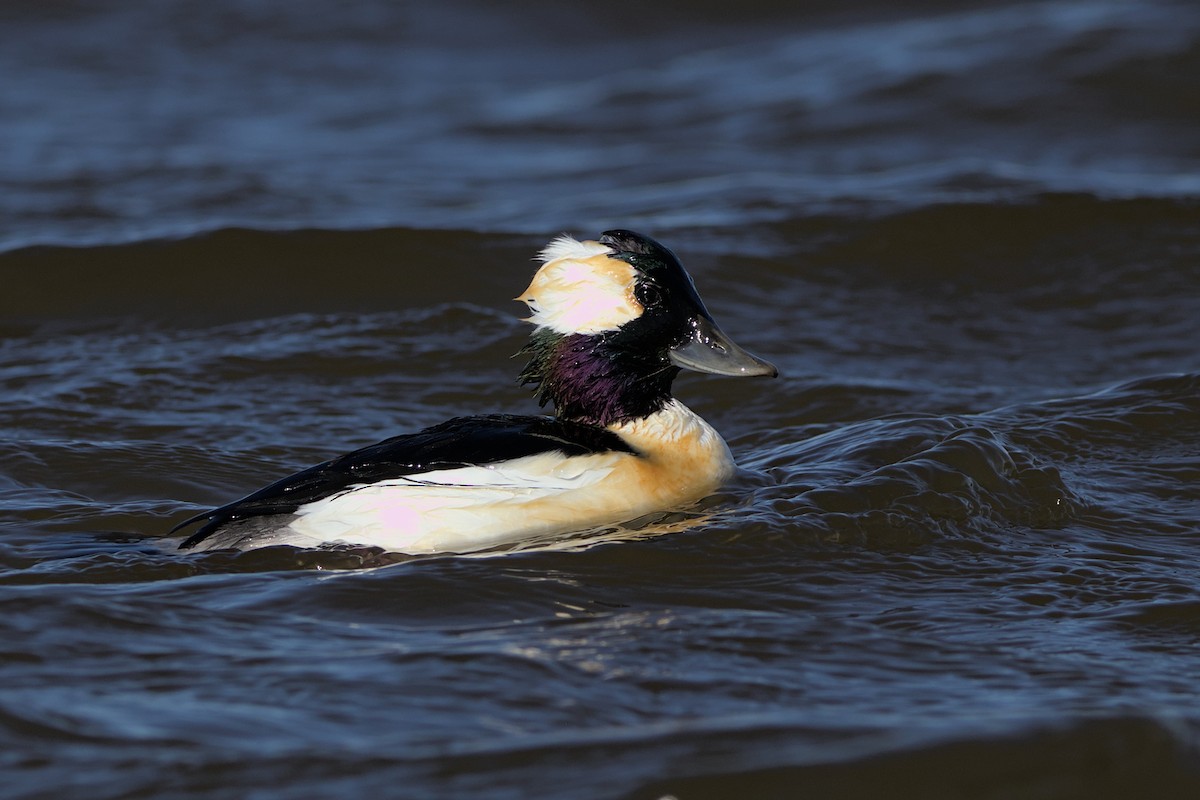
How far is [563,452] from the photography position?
18.9ft

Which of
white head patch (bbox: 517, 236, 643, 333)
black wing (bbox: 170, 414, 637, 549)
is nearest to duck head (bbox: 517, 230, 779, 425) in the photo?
white head patch (bbox: 517, 236, 643, 333)

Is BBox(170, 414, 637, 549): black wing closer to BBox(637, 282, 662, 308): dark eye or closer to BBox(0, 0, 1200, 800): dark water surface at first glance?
BBox(0, 0, 1200, 800): dark water surface

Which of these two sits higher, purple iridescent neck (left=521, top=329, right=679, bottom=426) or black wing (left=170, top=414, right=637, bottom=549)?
purple iridescent neck (left=521, top=329, right=679, bottom=426)

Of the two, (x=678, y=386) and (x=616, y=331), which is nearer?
(x=616, y=331)

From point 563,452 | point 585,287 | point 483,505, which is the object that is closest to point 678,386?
point 585,287

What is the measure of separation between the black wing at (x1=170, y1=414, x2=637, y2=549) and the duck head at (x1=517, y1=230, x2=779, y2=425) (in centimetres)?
32

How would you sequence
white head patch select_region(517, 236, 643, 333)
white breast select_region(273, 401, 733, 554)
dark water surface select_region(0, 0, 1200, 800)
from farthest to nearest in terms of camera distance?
white head patch select_region(517, 236, 643, 333)
white breast select_region(273, 401, 733, 554)
dark water surface select_region(0, 0, 1200, 800)

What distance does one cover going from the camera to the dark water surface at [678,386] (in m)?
4.23

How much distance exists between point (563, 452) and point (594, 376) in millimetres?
480

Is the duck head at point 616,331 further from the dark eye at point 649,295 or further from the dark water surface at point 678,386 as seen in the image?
the dark water surface at point 678,386

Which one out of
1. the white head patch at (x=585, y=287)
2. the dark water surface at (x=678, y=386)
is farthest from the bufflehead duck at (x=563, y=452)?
the dark water surface at (x=678, y=386)

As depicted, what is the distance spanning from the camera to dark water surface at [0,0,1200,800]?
4230 millimetres

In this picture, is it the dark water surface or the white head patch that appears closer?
the dark water surface

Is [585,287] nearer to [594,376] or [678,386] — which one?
[594,376]
